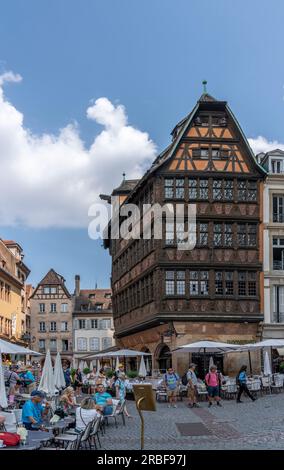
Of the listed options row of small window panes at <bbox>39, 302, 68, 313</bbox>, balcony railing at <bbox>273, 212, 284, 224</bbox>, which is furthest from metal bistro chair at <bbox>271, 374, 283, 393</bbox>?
row of small window panes at <bbox>39, 302, 68, 313</bbox>

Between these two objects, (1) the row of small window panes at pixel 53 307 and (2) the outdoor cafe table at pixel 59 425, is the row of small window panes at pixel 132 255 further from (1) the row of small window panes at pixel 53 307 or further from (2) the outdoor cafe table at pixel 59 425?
(1) the row of small window panes at pixel 53 307

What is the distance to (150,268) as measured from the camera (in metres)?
37.8

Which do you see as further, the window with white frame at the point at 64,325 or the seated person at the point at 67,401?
the window with white frame at the point at 64,325

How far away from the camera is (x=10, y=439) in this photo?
11.1 meters

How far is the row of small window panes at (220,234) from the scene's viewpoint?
36.7 meters

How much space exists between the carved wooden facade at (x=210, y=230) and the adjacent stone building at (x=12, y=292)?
23547 millimetres

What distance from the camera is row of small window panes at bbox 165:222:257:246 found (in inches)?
1446

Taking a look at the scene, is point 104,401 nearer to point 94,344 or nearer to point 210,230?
point 210,230

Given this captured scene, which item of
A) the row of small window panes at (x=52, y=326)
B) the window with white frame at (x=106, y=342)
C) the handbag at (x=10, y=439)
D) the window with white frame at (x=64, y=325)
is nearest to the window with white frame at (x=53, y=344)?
the row of small window panes at (x=52, y=326)

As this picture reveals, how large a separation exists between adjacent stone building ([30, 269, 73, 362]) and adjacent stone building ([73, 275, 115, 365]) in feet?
4.63

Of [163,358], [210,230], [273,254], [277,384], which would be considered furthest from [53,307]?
[277,384]

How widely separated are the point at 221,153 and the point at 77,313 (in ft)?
154
